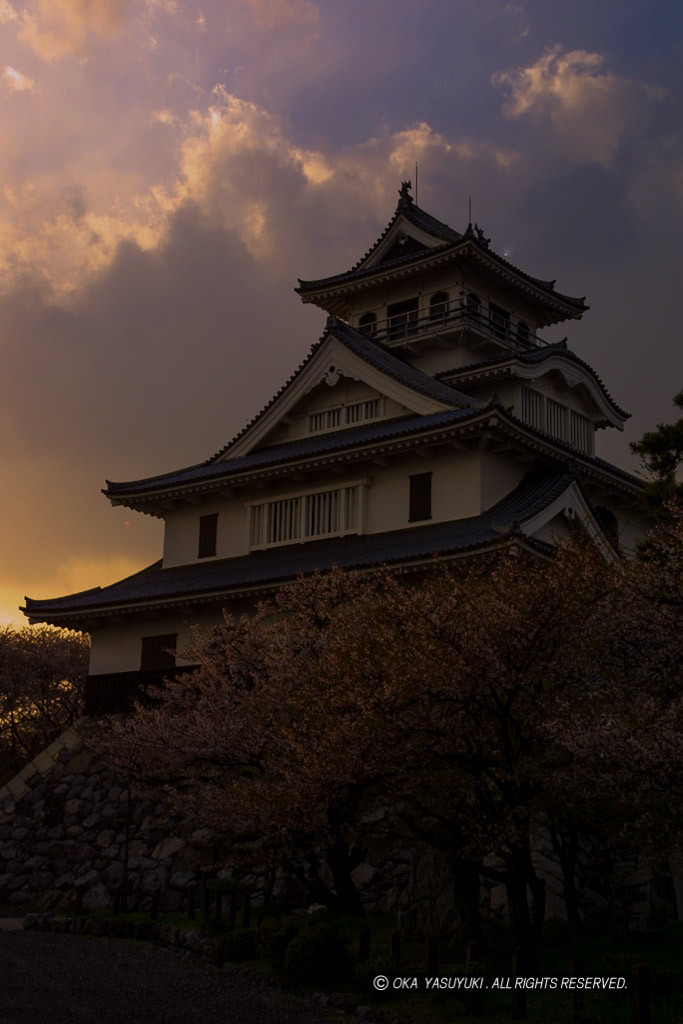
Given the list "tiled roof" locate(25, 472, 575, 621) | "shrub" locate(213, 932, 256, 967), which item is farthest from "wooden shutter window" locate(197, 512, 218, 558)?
"shrub" locate(213, 932, 256, 967)

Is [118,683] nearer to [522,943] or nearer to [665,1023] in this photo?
[522,943]

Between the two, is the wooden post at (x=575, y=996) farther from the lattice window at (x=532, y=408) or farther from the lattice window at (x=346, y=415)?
the lattice window at (x=532, y=408)

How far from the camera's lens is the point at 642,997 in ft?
39.7

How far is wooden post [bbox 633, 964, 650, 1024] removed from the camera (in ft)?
39.6

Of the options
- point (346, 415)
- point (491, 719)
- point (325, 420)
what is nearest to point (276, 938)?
point (491, 719)

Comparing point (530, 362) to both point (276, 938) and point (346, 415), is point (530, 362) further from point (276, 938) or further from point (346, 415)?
point (276, 938)

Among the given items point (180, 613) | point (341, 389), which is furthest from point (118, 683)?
point (341, 389)

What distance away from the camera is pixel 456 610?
15711mm

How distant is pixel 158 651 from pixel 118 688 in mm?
1675

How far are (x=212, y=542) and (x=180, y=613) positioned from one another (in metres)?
3.20

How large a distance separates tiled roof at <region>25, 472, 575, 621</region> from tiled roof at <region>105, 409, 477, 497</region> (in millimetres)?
2515

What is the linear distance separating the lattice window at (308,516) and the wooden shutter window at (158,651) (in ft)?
11.9

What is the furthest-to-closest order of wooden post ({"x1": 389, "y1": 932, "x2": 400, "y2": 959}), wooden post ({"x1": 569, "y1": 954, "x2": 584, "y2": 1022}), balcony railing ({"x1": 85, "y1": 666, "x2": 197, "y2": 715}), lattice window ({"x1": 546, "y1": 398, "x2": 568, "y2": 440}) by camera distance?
lattice window ({"x1": 546, "y1": 398, "x2": 568, "y2": 440}), balcony railing ({"x1": 85, "y1": 666, "x2": 197, "y2": 715}), wooden post ({"x1": 389, "y1": 932, "x2": 400, "y2": 959}), wooden post ({"x1": 569, "y1": 954, "x2": 584, "y2": 1022})

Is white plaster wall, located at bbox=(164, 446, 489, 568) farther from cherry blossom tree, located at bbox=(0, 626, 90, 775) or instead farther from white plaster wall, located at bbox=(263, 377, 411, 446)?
cherry blossom tree, located at bbox=(0, 626, 90, 775)
